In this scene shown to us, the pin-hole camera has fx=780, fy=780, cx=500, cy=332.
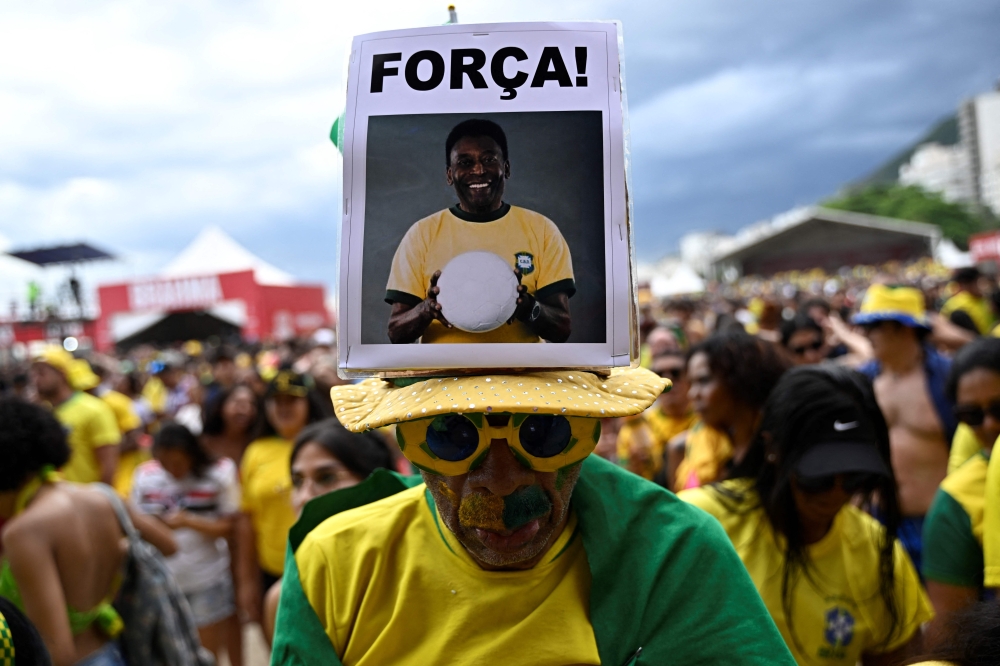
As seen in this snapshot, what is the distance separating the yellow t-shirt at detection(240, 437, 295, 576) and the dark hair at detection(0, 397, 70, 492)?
1393 mm

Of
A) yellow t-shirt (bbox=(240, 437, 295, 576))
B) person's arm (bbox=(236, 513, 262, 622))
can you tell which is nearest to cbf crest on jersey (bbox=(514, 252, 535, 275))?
yellow t-shirt (bbox=(240, 437, 295, 576))

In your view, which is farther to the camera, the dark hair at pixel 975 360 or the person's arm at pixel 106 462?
the person's arm at pixel 106 462

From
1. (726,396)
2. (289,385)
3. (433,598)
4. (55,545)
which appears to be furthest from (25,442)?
(726,396)

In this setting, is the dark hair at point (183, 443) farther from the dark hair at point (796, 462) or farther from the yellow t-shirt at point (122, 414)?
the dark hair at point (796, 462)

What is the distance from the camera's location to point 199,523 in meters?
4.61

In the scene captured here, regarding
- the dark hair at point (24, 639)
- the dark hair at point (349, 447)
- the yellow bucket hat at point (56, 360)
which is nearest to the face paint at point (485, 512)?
the dark hair at point (24, 639)

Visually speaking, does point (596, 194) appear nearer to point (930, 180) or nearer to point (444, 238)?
point (444, 238)

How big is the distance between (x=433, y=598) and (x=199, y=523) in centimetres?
347

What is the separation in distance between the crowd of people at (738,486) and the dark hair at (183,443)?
0.04 feet

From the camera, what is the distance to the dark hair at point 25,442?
3.03m

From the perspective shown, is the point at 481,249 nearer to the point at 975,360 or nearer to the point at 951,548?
the point at 951,548

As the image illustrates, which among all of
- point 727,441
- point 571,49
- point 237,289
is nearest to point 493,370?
point 571,49

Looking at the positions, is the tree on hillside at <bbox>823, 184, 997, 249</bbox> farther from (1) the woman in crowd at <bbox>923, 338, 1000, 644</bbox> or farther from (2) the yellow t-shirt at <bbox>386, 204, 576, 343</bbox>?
(2) the yellow t-shirt at <bbox>386, 204, 576, 343</bbox>

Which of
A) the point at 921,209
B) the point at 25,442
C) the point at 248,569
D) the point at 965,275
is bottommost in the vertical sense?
the point at 248,569
